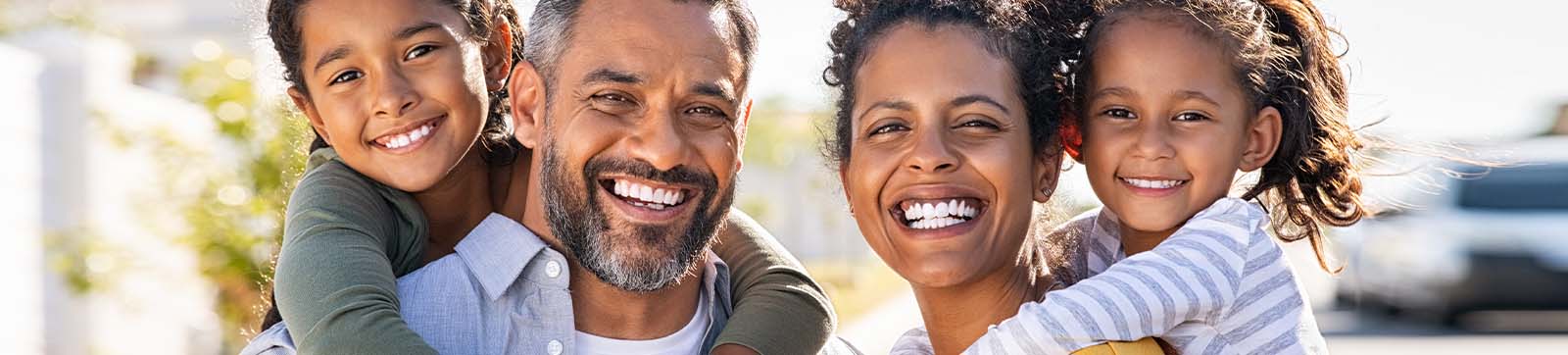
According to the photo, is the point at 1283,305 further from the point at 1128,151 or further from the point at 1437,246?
the point at 1437,246

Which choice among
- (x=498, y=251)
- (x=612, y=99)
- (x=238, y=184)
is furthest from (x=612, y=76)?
(x=238, y=184)

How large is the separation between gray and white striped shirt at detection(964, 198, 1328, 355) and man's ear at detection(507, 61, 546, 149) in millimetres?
938

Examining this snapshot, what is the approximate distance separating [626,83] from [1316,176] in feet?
4.55

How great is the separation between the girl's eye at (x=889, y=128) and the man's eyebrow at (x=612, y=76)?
434 mm

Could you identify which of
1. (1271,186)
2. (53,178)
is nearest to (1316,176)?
(1271,186)

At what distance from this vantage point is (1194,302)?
2506 mm

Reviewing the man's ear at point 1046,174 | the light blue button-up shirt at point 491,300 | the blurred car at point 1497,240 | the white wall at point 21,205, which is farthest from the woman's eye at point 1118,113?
the blurred car at point 1497,240

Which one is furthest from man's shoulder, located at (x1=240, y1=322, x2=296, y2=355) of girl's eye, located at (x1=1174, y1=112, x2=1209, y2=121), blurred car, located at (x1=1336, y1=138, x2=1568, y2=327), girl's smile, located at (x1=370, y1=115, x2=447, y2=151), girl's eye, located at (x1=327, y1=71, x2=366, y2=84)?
blurred car, located at (x1=1336, y1=138, x2=1568, y2=327)

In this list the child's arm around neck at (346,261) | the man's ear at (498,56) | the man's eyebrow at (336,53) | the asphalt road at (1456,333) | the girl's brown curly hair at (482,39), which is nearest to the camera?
the child's arm around neck at (346,261)

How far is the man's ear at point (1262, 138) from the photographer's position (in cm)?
286

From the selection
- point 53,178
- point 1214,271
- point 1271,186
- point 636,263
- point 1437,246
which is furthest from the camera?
point 1437,246

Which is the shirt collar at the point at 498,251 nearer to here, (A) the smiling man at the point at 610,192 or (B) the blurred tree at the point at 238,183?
(A) the smiling man at the point at 610,192

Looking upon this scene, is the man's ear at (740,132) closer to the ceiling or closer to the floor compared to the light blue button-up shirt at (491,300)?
closer to the ceiling

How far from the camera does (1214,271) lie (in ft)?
8.41
